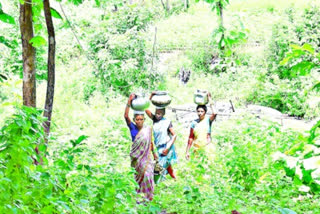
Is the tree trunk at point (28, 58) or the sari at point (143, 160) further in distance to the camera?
the sari at point (143, 160)

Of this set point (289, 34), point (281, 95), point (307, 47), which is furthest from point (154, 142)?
point (289, 34)

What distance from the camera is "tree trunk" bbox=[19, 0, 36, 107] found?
11.7 feet

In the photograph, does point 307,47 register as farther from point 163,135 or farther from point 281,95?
point 281,95

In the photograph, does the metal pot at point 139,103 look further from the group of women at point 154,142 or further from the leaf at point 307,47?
the leaf at point 307,47

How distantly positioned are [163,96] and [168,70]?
878cm

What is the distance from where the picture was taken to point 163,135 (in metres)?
5.15

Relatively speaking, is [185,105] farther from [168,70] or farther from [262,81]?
[168,70]

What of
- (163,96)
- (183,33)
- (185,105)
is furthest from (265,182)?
(183,33)

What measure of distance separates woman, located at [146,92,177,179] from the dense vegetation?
0.98ft

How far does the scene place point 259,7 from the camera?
16766 millimetres

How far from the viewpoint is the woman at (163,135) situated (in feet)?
16.8

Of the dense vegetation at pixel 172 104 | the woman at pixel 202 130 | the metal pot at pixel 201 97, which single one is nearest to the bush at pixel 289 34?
the dense vegetation at pixel 172 104

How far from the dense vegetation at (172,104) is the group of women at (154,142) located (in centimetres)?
20

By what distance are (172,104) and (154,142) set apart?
226 inches
